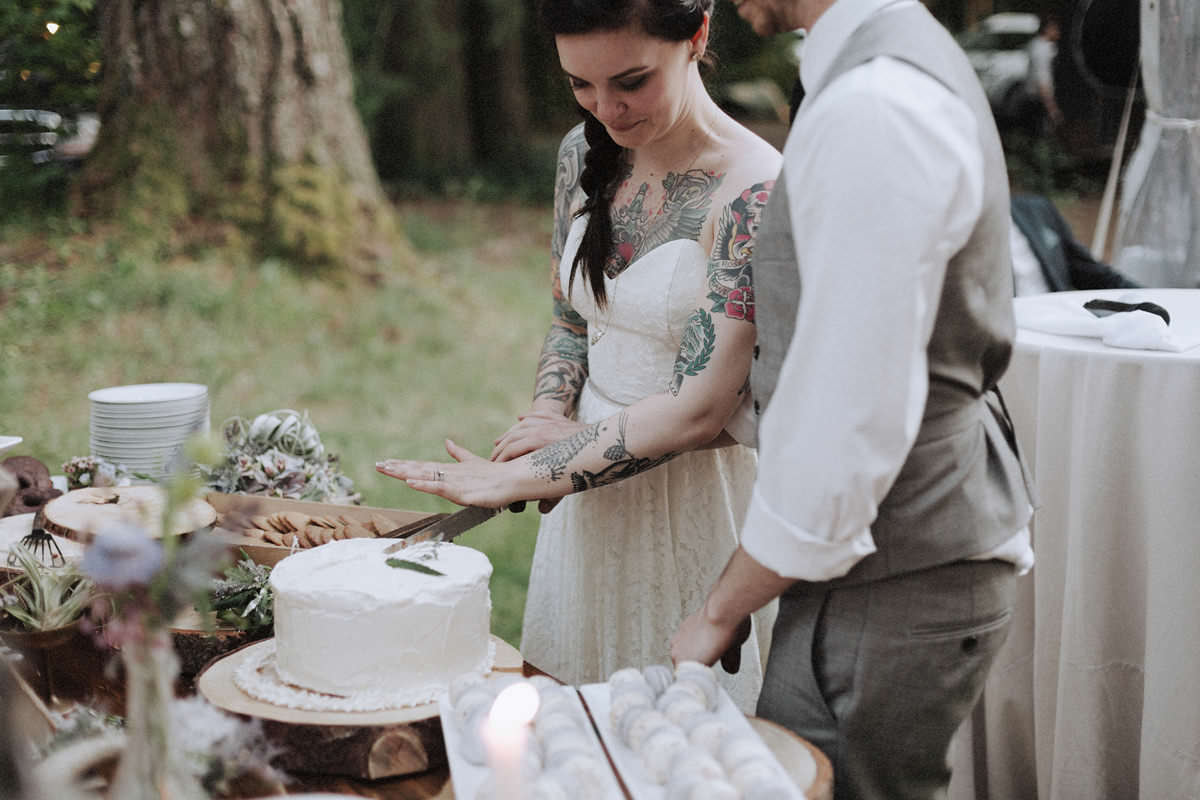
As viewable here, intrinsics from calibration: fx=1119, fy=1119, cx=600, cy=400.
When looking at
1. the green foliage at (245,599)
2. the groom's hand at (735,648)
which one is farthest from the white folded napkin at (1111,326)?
the green foliage at (245,599)

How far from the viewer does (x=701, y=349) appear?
1681 millimetres

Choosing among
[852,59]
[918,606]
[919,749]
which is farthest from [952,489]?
[852,59]

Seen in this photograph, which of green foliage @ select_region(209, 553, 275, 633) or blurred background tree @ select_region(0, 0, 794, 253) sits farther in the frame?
blurred background tree @ select_region(0, 0, 794, 253)

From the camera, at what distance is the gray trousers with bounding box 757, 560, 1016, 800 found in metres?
1.24

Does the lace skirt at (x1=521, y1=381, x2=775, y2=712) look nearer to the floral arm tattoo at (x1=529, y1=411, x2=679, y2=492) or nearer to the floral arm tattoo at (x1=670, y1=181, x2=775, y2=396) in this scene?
the floral arm tattoo at (x1=529, y1=411, x2=679, y2=492)

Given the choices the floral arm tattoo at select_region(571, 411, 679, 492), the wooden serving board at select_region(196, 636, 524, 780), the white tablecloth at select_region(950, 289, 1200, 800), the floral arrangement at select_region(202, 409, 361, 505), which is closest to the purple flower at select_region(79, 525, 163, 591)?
the wooden serving board at select_region(196, 636, 524, 780)

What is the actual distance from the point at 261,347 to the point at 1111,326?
4.64 metres

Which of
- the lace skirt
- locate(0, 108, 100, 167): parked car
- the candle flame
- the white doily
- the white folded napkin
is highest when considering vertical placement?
locate(0, 108, 100, 167): parked car

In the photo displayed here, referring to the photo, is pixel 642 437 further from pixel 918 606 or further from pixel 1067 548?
pixel 1067 548

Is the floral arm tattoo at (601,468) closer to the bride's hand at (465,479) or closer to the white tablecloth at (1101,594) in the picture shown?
the bride's hand at (465,479)

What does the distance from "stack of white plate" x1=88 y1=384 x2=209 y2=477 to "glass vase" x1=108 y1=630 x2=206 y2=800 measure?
1.36 metres

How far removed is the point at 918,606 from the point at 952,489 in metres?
0.14

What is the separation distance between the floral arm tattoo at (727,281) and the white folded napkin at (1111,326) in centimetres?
82

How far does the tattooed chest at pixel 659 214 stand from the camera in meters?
1.76
